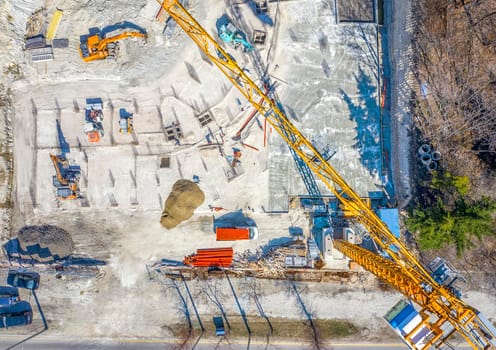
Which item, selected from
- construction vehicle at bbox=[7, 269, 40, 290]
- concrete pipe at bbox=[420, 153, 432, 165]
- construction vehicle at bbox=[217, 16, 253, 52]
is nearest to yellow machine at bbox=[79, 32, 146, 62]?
construction vehicle at bbox=[217, 16, 253, 52]

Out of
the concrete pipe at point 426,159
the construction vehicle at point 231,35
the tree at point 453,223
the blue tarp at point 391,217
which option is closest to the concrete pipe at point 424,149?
the concrete pipe at point 426,159

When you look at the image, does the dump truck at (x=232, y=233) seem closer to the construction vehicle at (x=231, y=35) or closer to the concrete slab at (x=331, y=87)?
the concrete slab at (x=331, y=87)

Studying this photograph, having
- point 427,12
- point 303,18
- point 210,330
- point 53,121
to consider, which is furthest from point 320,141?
point 53,121

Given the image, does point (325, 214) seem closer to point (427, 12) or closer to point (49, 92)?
point (427, 12)

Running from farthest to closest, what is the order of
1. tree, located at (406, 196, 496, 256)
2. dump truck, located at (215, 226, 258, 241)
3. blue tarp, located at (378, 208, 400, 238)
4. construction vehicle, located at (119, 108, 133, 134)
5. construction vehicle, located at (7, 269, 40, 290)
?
construction vehicle, located at (7, 269, 40, 290), construction vehicle, located at (119, 108, 133, 134), dump truck, located at (215, 226, 258, 241), blue tarp, located at (378, 208, 400, 238), tree, located at (406, 196, 496, 256)

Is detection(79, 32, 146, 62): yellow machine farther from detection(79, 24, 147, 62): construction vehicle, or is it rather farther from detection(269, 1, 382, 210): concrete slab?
detection(269, 1, 382, 210): concrete slab

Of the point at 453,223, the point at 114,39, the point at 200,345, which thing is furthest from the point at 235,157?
the point at 453,223
